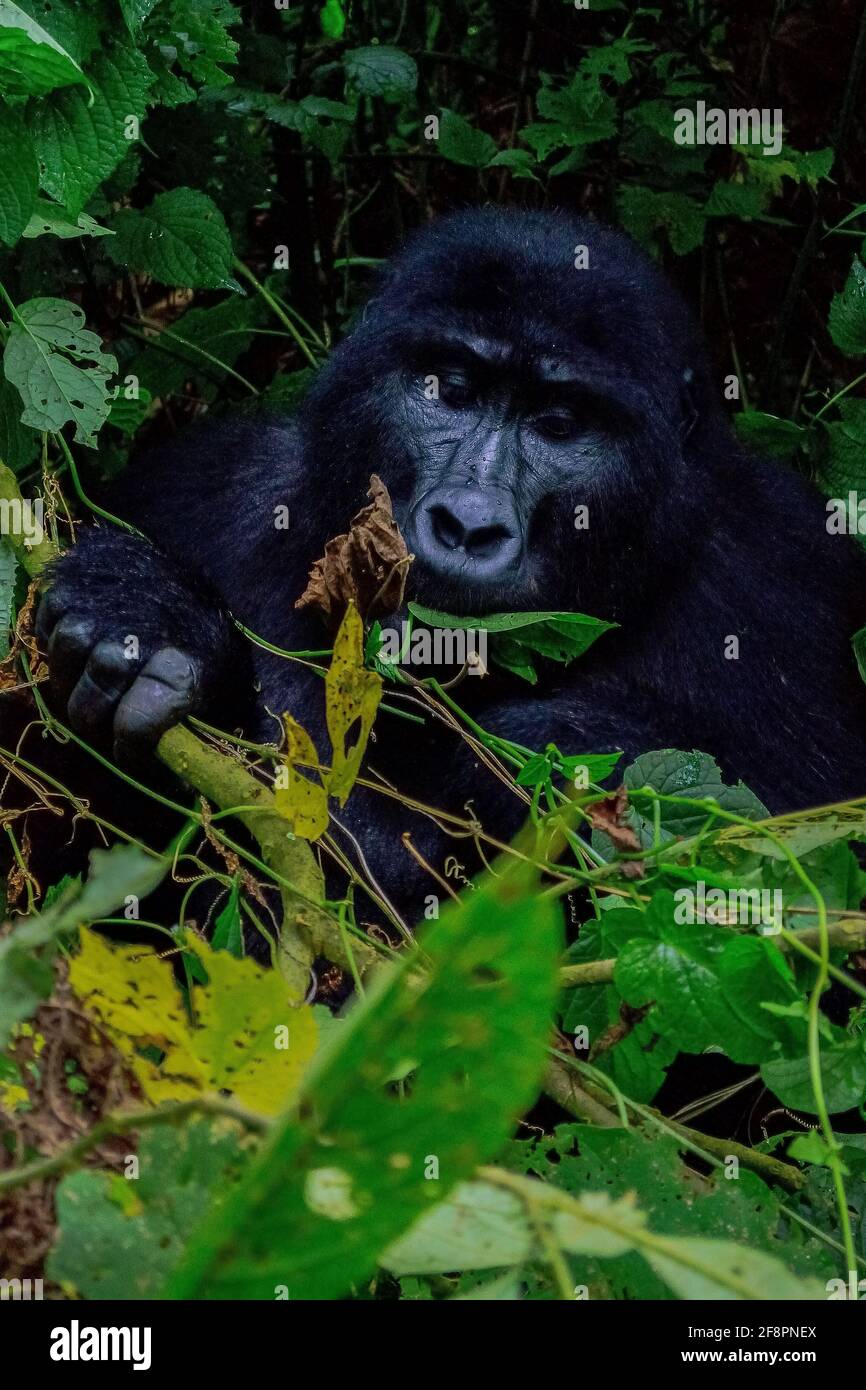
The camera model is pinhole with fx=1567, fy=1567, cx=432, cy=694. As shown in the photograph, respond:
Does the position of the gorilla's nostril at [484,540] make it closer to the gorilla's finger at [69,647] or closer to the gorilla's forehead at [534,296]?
the gorilla's forehead at [534,296]

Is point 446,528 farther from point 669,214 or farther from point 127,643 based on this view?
point 669,214

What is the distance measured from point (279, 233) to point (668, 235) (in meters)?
1.11

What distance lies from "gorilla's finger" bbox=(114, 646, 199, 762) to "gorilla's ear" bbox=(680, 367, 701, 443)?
128 cm

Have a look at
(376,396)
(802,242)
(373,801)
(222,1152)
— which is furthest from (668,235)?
(222,1152)

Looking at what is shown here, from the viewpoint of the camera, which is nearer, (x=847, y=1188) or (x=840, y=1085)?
(x=840, y=1085)

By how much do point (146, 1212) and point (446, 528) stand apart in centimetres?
185

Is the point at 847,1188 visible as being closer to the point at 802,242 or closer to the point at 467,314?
the point at 467,314

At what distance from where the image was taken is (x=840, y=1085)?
183 cm

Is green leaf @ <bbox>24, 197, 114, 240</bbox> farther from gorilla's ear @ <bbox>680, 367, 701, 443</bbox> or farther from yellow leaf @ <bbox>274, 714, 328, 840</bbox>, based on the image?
yellow leaf @ <bbox>274, 714, 328, 840</bbox>

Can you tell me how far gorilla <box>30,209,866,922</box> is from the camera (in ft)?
9.77

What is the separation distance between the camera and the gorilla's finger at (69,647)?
2779 mm

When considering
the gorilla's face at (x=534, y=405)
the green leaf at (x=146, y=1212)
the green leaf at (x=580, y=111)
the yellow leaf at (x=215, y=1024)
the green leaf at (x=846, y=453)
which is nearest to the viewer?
the green leaf at (x=146, y=1212)

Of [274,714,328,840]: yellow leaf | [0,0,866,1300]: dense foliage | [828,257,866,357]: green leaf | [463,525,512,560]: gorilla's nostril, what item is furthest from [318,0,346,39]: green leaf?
[274,714,328,840]: yellow leaf

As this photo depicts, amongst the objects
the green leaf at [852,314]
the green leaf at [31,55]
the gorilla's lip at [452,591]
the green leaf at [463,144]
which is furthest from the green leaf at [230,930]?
the green leaf at [463,144]
